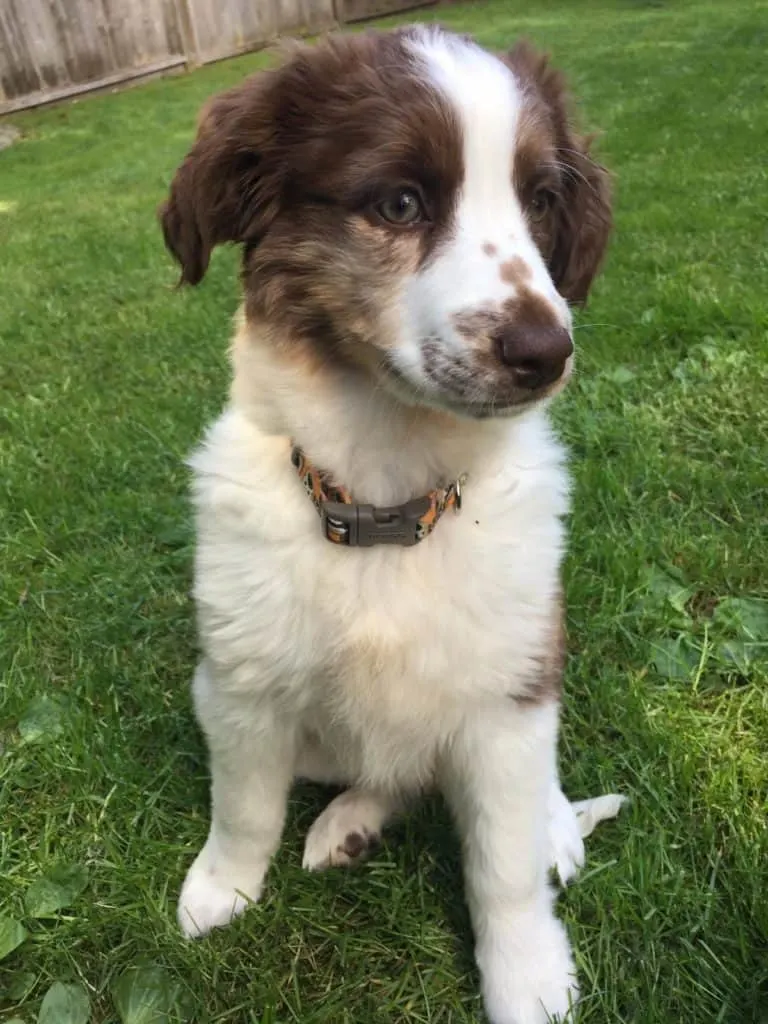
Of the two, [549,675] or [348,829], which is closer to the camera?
[549,675]

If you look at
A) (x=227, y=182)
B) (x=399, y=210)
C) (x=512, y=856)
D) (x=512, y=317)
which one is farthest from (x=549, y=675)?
(x=227, y=182)

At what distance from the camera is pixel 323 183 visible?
193 cm

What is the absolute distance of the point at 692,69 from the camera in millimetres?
11359

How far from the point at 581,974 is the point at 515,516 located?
100 cm

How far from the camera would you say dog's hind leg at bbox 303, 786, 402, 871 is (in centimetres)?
234

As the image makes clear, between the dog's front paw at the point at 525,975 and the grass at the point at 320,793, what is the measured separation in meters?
0.05

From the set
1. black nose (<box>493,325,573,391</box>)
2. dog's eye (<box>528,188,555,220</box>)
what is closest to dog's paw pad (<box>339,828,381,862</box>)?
black nose (<box>493,325,573,391</box>)

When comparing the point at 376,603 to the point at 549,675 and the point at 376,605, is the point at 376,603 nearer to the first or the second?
the point at 376,605

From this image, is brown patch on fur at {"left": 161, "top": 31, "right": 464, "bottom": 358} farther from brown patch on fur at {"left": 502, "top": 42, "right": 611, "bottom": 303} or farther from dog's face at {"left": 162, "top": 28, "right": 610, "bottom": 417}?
brown patch on fur at {"left": 502, "top": 42, "right": 611, "bottom": 303}

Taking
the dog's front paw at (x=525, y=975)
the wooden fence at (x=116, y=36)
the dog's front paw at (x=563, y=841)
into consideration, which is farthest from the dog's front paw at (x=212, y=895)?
the wooden fence at (x=116, y=36)

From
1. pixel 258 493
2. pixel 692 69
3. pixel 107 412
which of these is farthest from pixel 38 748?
pixel 692 69

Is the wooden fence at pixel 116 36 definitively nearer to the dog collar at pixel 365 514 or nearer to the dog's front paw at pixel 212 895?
the dog collar at pixel 365 514

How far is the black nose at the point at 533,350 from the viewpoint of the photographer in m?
Result: 1.68

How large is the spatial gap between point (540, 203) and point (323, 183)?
475 mm
